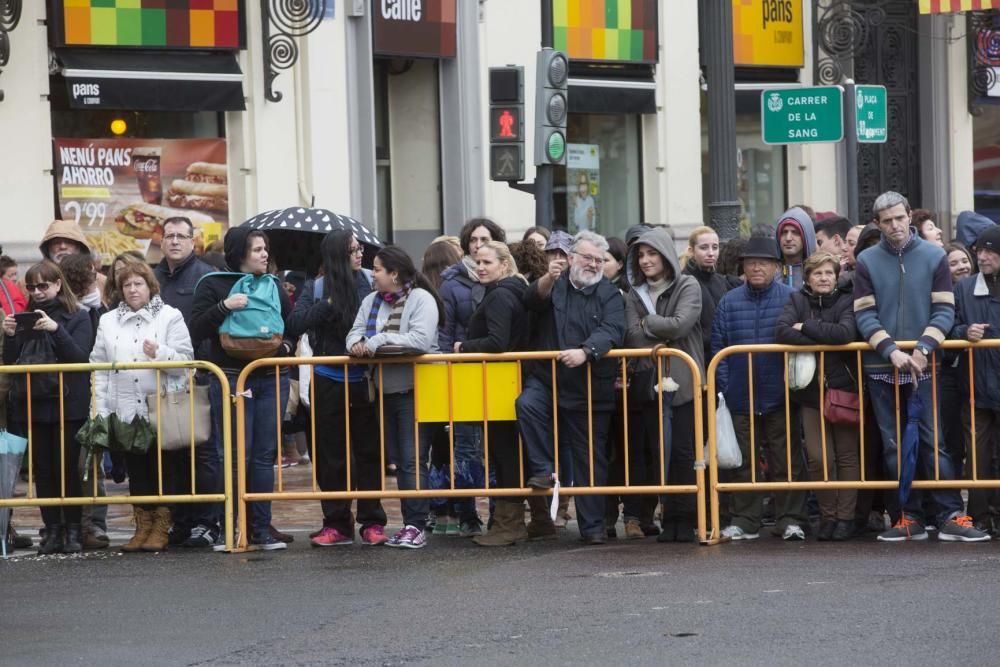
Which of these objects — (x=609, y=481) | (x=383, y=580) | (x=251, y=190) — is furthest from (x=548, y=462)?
(x=251, y=190)

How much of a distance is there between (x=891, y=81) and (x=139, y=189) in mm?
11170

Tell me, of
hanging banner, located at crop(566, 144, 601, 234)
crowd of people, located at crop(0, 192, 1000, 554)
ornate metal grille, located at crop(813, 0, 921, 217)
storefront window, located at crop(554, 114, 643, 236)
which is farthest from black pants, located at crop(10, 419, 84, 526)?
ornate metal grille, located at crop(813, 0, 921, 217)

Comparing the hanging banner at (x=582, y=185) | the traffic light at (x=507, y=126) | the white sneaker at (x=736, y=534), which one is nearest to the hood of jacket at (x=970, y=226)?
the traffic light at (x=507, y=126)

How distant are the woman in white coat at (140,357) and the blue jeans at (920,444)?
382 centimetres

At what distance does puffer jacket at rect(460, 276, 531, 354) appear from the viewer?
11258 mm

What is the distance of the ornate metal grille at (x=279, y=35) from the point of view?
19.2 m

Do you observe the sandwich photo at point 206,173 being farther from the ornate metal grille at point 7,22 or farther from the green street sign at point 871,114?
the green street sign at point 871,114

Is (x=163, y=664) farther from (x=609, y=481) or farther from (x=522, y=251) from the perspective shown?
(x=522, y=251)

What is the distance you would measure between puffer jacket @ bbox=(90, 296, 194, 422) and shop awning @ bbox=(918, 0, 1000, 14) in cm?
1436

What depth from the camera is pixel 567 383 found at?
1123 centimetres

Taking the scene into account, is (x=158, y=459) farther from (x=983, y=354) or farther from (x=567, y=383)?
(x=983, y=354)

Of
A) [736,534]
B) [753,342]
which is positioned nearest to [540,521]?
[736,534]

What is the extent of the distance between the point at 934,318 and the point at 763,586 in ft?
7.48

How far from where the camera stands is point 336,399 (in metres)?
11.4
